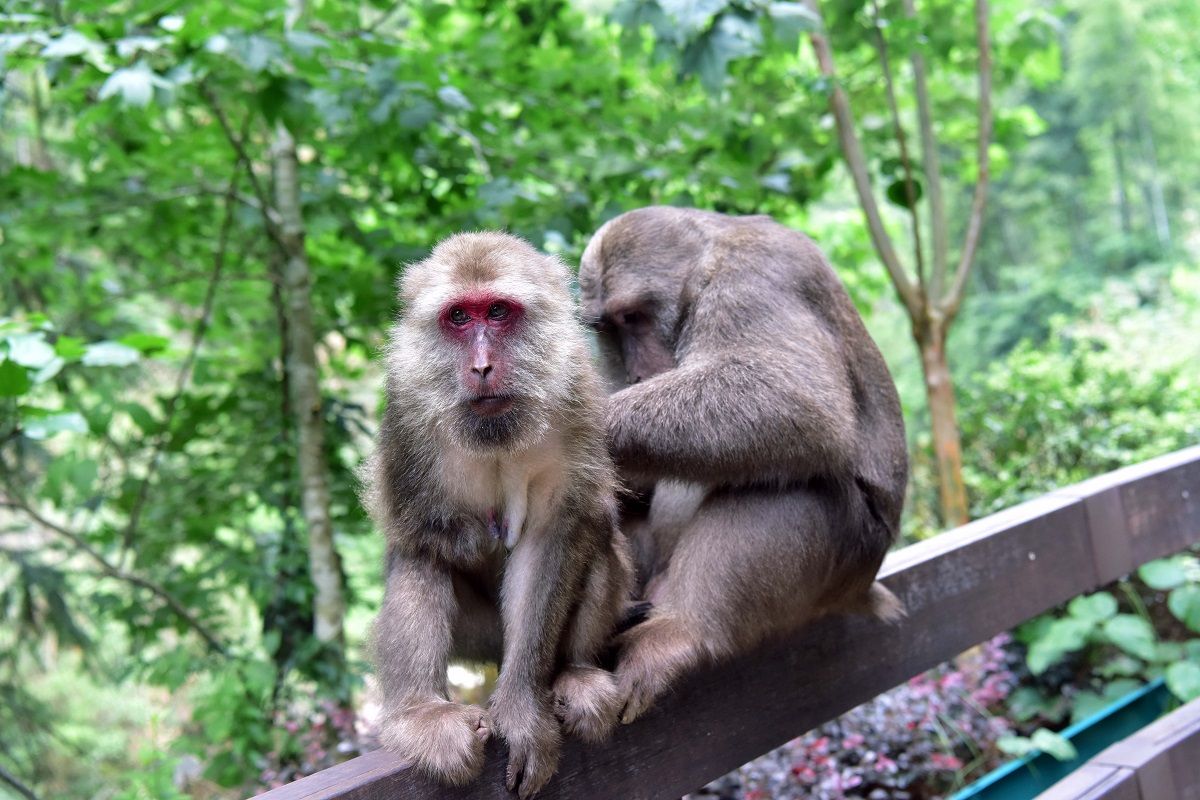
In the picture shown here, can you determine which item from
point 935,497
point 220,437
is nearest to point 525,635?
point 220,437

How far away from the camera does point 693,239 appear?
2.79 metres

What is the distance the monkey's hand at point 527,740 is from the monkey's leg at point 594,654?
6 centimetres

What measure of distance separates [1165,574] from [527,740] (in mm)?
3264

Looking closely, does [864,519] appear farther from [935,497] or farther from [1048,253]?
[1048,253]

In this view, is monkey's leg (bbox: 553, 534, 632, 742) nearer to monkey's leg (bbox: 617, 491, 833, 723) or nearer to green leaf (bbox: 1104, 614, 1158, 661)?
monkey's leg (bbox: 617, 491, 833, 723)

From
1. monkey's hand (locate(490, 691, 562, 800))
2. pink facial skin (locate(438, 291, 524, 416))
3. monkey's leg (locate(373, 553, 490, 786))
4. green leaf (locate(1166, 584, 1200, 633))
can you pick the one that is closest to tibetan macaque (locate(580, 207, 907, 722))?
monkey's hand (locate(490, 691, 562, 800))

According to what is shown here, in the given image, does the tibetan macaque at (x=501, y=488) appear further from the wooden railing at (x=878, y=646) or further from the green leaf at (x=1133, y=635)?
the green leaf at (x=1133, y=635)

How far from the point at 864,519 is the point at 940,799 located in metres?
1.85

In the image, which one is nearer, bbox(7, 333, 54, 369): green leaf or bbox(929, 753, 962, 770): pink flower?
bbox(7, 333, 54, 369): green leaf

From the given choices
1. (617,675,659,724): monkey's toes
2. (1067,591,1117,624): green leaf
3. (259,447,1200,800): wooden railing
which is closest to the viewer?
(259,447,1200,800): wooden railing

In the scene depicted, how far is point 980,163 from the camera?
5492mm

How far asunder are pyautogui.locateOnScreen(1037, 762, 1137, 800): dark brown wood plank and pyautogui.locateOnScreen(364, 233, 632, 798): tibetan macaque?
1.27 metres

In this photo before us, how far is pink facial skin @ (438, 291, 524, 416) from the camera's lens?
199 centimetres

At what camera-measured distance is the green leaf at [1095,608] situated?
14.0 feet
